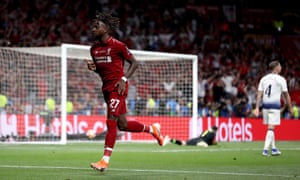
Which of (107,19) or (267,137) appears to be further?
(267,137)

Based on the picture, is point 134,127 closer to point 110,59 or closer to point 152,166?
point 152,166

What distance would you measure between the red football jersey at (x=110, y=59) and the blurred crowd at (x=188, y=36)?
13.6 m

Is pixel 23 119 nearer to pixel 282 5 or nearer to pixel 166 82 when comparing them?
pixel 166 82

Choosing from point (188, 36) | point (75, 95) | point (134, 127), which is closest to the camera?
point (134, 127)

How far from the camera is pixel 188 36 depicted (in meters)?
35.1

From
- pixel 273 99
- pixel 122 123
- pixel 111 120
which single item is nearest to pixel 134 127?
pixel 122 123

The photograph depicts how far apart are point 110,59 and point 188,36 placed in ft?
77.6

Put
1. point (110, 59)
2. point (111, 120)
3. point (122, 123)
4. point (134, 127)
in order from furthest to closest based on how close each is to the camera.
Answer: point (134, 127) < point (122, 123) < point (110, 59) < point (111, 120)

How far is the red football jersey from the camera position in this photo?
11.6 meters

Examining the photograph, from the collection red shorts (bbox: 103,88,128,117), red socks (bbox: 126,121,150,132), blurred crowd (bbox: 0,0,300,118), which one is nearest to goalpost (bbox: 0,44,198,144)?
blurred crowd (bbox: 0,0,300,118)

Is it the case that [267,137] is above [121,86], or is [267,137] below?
below

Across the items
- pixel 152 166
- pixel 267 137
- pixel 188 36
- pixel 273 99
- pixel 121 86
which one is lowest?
pixel 152 166

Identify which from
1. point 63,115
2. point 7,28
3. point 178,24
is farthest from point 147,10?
point 63,115

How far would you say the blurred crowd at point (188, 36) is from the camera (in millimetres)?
29047
